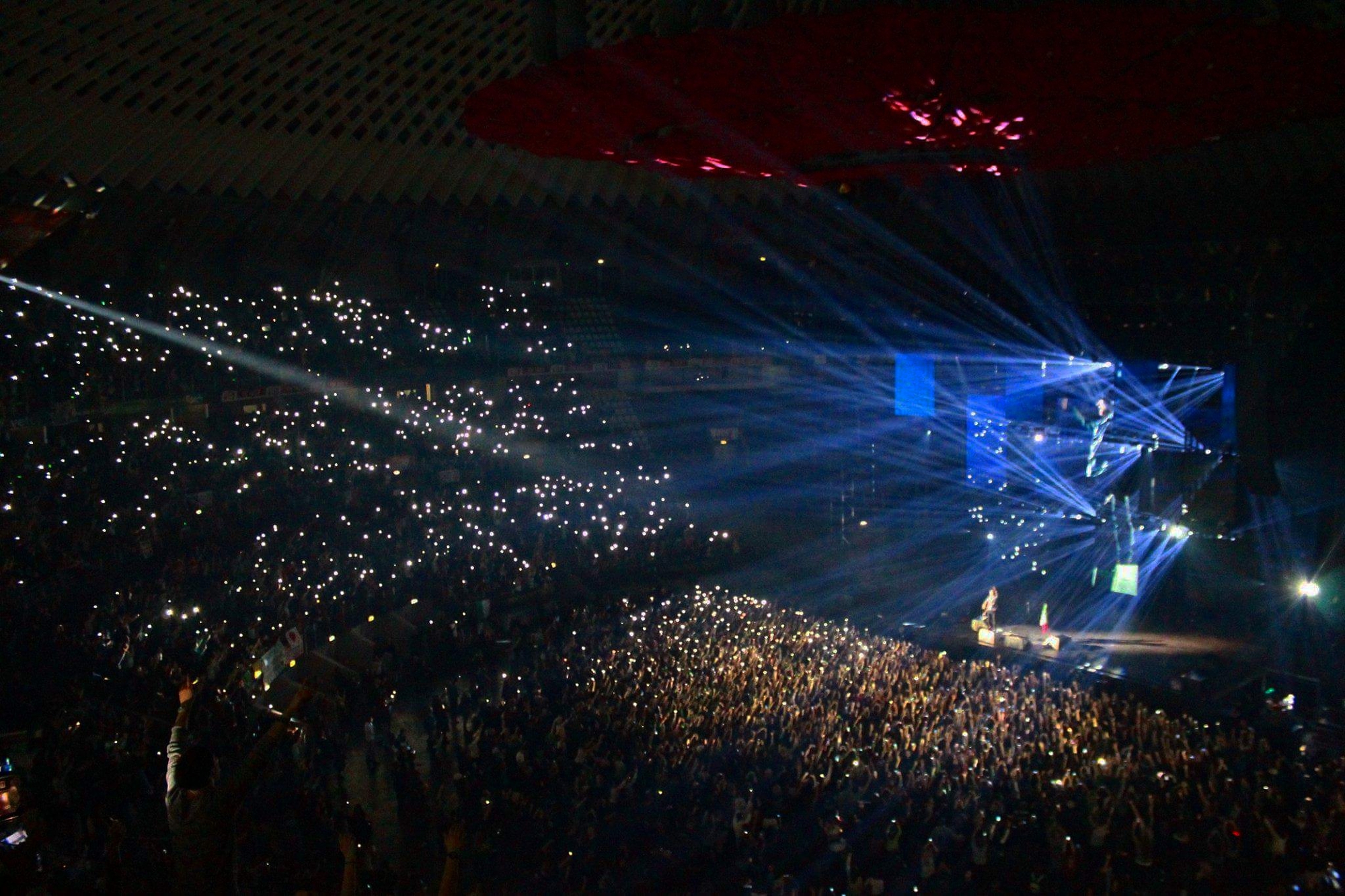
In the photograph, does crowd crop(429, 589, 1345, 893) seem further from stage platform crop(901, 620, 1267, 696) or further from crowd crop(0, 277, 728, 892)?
stage platform crop(901, 620, 1267, 696)

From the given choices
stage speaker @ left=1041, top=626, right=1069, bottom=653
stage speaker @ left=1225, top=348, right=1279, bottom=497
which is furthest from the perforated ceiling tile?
stage speaker @ left=1041, top=626, right=1069, bottom=653

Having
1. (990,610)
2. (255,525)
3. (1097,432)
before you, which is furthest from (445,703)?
(1097,432)

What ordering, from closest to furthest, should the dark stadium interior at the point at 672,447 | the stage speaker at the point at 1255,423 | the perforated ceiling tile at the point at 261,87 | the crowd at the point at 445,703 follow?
the dark stadium interior at the point at 672,447 < the crowd at the point at 445,703 < the perforated ceiling tile at the point at 261,87 < the stage speaker at the point at 1255,423

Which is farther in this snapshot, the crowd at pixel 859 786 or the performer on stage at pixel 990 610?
the performer on stage at pixel 990 610

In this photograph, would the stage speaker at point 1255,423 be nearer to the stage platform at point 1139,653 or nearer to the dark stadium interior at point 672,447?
the dark stadium interior at point 672,447

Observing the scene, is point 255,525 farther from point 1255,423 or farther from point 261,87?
point 1255,423

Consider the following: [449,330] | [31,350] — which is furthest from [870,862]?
[449,330]

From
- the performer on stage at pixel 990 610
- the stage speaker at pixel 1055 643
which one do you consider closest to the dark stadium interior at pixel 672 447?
the stage speaker at pixel 1055 643
